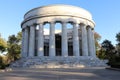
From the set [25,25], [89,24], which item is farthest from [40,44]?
[89,24]

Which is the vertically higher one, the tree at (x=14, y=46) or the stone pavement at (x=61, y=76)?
the tree at (x=14, y=46)

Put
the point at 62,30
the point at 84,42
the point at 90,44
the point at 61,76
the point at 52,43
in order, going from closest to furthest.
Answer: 1. the point at 61,76
2. the point at 52,43
3. the point at 62,30
4. the point at 84,42
5. the point at 90,44

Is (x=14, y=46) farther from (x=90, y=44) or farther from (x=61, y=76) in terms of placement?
(x=61, y=76)

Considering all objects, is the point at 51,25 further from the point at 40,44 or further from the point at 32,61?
the point at 32,61

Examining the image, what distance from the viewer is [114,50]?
205 feet

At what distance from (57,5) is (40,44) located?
35.0 ft

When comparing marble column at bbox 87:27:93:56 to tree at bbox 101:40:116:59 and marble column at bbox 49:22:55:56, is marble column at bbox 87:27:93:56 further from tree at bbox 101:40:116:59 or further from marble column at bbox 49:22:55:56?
marble column at bbox 49:22:55:56

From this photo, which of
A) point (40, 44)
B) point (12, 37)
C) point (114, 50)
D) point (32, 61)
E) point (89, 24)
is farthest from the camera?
point (12, 37)

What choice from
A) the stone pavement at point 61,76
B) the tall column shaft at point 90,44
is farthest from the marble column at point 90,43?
the stone pavement at point 61,76

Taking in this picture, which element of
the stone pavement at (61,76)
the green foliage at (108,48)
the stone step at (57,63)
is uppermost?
the green foliage at (108,48)

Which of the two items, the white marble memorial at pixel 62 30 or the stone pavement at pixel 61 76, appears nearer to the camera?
the stone pavement at pixel 61 76

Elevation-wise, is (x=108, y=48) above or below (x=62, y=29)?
below

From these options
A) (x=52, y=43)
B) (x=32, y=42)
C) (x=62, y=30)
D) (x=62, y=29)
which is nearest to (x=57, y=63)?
(x=52, y=43)

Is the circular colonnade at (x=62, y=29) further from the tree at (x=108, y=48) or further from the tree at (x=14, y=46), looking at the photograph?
the tree at (x=14, y=46)
